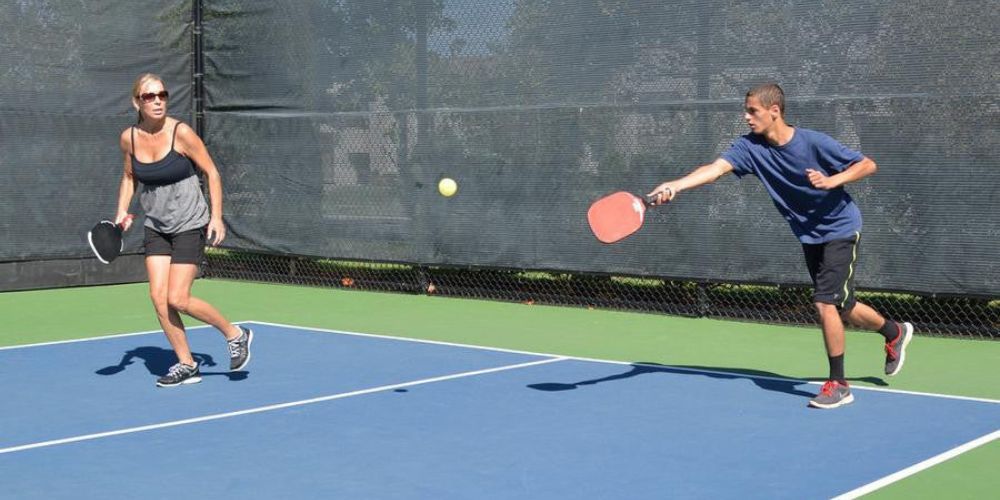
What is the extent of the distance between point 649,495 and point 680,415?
1.56 m

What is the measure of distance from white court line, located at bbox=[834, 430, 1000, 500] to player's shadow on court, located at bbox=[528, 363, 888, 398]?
1182mm

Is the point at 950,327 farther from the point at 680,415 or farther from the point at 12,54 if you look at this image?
the point at 12,54

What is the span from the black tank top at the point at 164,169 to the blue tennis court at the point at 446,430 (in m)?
1.10

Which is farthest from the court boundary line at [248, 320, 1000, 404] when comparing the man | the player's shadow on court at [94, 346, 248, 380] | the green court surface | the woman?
the woman

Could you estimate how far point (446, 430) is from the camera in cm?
585

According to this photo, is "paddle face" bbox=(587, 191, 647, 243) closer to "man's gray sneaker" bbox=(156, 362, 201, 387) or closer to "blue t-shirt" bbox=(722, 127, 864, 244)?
"blue t-shirt" bbox=(722, 127, 864, 244)

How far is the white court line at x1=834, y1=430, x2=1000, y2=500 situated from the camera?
15.6 ft

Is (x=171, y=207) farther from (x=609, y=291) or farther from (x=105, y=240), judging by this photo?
(x=609, y=291)

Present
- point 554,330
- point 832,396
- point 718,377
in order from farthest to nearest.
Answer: point 554,330
point 718,377
point 832,396

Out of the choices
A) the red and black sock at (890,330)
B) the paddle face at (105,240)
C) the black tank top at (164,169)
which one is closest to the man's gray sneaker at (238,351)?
the paddle face at (105,240)

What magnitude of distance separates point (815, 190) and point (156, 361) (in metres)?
4.04

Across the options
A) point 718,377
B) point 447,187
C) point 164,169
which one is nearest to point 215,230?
point 164,169

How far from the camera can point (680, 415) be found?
6.21 m

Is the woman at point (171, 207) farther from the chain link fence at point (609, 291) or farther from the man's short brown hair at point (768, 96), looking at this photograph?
the chain link fence at point (609, 291)
